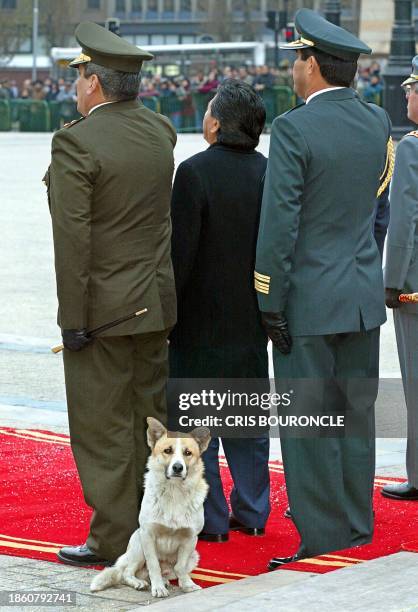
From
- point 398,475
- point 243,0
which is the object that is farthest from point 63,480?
point 243,0

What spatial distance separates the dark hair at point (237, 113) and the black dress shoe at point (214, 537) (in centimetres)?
146

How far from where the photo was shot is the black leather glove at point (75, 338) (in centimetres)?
511

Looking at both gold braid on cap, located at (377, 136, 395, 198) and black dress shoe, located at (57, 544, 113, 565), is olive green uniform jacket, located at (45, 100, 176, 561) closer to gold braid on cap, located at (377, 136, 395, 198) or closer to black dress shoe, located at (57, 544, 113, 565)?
black dress shoe, located at (57, 544, 113, 565)

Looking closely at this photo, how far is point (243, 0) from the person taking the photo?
9775cm

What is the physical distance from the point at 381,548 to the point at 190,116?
4026cm

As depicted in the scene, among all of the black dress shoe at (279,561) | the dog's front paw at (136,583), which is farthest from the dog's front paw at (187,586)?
the black dress shoe at (279,561)

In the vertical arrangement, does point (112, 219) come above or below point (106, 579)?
above

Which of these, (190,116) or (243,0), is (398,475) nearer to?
(190,116)

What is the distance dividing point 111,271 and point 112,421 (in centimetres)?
53

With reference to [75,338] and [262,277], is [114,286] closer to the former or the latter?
[75,338]

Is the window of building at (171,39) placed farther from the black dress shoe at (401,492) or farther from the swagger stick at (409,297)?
the swagger stick at (409,297)

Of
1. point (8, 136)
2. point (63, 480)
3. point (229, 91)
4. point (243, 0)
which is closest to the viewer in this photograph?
point (229, 91)

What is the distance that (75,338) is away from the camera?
5109 millimetres

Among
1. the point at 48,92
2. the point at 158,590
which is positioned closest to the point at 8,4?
the point at 48,92
